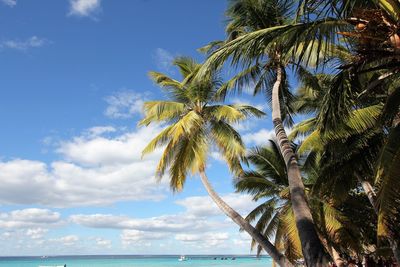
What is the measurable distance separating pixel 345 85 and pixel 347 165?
277cm

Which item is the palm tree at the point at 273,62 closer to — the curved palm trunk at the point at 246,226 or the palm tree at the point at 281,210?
the curved palm trunk at the point at 246,226

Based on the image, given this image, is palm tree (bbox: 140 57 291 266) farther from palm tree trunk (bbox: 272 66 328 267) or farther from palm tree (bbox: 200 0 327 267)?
palm tree trunk (bbox: 272 66 328 267)

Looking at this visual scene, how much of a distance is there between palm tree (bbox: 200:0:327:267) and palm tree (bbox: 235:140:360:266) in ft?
14.5

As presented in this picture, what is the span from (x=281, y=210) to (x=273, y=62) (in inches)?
314

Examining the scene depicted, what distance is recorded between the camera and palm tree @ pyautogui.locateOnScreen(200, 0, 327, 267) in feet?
22.6

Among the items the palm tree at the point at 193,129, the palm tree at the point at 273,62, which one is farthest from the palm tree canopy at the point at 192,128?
the palm tree at the point at 273,62

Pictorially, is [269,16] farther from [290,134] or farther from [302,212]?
[290,134]

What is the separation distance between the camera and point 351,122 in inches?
351

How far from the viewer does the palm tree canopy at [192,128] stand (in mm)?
14906

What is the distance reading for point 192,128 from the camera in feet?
48.5

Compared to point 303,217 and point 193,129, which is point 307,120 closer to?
point 193,129

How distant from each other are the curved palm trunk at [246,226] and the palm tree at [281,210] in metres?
2.68

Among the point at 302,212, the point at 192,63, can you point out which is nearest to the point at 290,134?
the point at 192,63

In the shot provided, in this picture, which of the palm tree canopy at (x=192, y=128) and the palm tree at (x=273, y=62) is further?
the palm tree canopy at (x=192, y=128)
